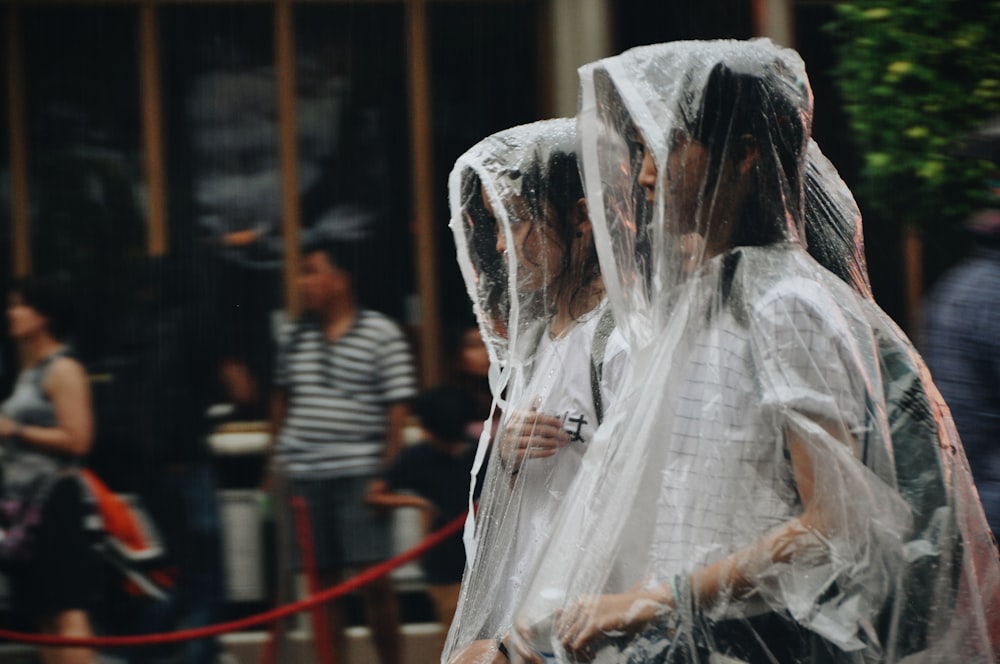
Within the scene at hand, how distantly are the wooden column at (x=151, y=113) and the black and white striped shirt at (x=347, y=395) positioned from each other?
1.60 meters

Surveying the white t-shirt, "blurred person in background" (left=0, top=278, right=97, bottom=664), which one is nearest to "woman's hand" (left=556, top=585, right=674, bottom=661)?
the white t-shirt

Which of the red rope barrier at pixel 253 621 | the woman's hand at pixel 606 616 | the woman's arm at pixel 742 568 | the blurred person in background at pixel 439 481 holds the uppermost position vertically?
the woman's arm at pixel 742 568

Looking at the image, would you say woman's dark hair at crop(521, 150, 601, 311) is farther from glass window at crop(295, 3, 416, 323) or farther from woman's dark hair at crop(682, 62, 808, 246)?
glass window at crop(295, 3, 416, 323)

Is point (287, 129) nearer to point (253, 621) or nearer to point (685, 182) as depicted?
Result: point (253, 621)

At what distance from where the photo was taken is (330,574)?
17.0ft

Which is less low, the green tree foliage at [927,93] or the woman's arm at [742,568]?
the green tree foliage at [927,93]

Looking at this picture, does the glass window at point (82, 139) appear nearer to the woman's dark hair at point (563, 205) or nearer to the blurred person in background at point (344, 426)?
the blurred person in background at point (344, 426)

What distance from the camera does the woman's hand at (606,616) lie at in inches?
74.8

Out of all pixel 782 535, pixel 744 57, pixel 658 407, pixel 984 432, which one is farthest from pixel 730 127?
pixel 984 432

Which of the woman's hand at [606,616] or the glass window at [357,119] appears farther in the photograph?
the glass window at [357,119]

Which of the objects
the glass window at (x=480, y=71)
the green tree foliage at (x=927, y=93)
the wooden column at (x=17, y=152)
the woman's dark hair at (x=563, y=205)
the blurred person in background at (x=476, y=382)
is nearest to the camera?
the woman's dark hair at (x=563, y=205)

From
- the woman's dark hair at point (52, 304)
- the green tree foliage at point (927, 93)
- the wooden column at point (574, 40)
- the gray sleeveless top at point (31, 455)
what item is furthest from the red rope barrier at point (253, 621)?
the wooden column at point (574, 40)

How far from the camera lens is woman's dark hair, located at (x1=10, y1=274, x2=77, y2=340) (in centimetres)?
494

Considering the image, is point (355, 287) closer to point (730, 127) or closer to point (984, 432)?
point (984, 432)
